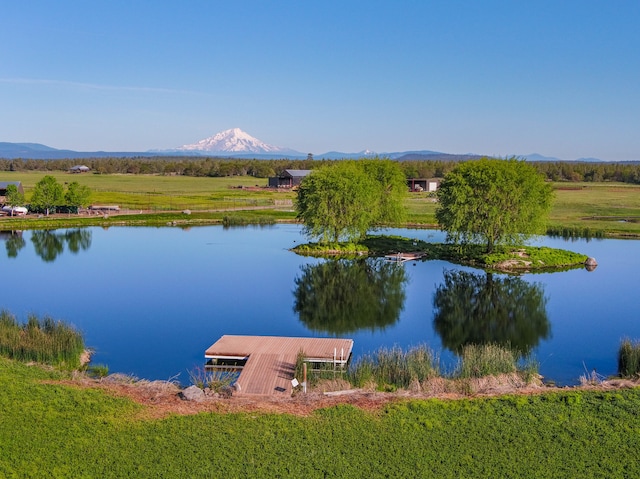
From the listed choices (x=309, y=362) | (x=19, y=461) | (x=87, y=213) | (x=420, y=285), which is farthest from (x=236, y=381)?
(x=87, y=213)

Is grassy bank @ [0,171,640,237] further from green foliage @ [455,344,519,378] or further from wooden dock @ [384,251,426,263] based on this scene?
green foliage @ [455,344,519,378]

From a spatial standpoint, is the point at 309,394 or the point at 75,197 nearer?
the point at 309,394

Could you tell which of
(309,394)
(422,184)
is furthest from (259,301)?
(422,184)

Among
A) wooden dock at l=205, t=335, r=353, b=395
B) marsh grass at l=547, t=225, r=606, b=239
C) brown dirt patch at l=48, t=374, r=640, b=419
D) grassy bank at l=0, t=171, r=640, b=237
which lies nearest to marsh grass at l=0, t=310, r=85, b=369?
brown dirt patch at l=48, t=374, r=640, b=419

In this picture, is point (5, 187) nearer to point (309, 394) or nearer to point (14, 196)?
point (14, 196)

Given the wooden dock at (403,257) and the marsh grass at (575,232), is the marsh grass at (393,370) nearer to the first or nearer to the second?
the wooden dock at (403,257)

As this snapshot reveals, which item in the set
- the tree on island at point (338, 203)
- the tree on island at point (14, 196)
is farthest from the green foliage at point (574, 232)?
the tree on island at point (14, 196)
